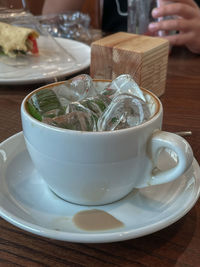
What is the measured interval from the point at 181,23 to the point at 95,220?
34.7 inches

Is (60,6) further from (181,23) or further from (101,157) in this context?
(101,157)

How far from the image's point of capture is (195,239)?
0.31 metres

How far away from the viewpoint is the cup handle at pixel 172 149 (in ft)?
1.00

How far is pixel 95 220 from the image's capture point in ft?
1.03

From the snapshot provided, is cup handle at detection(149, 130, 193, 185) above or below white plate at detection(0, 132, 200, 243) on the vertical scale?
above

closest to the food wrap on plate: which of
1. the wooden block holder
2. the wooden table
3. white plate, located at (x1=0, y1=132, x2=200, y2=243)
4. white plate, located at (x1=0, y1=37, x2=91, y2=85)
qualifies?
white plate, located at (x1=0, y1=37, x2=91, y2=85)

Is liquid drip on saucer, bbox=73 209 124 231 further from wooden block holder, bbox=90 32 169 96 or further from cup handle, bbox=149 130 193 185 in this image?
wooden block holder, bbox=90 32 169 96

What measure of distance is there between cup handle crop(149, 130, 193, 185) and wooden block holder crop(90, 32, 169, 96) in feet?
1.08

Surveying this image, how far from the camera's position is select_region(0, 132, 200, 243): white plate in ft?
0.92

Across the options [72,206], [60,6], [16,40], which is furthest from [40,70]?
[60,6]

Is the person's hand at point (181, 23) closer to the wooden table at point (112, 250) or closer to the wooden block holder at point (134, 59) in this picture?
the wooden block holder at point (134, 59)

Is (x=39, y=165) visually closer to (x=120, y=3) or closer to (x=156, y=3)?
(x=156, y=3)

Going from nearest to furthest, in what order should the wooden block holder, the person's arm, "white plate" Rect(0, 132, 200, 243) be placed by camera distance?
"white plate" Rect(0, 132, 200, 243), the wooden block holder, the person's arm

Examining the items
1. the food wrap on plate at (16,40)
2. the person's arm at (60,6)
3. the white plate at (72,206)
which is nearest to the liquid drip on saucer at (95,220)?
the white plate at (72,206)
